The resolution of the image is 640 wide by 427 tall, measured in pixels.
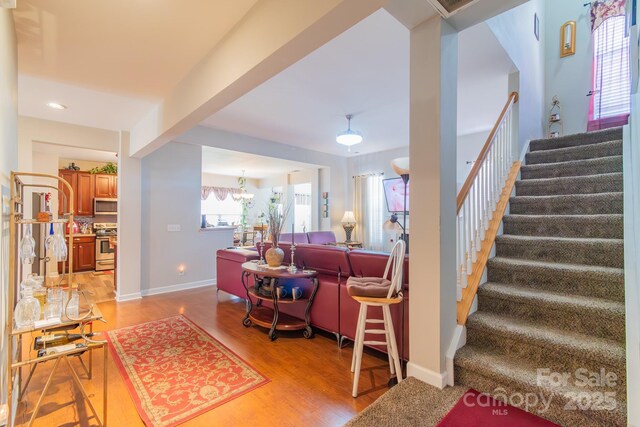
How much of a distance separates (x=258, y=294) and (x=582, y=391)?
2700 mm

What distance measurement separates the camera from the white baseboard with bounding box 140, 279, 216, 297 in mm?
4705

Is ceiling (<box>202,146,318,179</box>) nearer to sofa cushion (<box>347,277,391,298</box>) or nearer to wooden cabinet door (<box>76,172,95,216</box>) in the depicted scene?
wooden cabinet door (<box>76,172,95,216</box>)

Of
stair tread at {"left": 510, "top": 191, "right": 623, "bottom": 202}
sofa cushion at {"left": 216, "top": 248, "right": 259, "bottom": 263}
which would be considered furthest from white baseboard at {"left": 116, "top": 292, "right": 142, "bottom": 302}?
stair tread at {"left": 510, "top": 191, "right": 623, "bottom": 202}

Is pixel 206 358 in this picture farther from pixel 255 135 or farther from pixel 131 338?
pixel 255 135

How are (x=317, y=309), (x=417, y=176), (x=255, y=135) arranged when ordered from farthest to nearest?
→ (x=255, y=135) < (x=317, y=309) < (x=417, y=176)

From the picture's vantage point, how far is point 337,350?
9.06 ft

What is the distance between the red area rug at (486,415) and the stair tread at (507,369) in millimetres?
126

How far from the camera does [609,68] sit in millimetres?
4043

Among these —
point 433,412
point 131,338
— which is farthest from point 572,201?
point 131,338

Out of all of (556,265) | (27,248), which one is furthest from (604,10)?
(27,248)

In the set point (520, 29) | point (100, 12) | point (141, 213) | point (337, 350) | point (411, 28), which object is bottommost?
point (337, 350)

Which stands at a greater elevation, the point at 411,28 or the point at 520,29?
the point at 520,29

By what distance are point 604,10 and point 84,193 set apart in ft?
34.1

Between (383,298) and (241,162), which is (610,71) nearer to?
(383,298)
